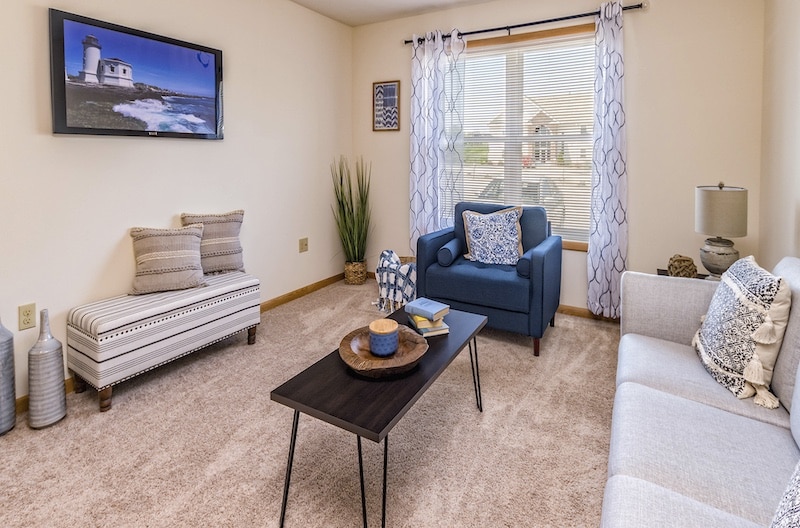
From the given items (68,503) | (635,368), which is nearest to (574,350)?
(635,368)

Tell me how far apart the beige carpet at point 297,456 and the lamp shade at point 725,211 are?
3.20 feet

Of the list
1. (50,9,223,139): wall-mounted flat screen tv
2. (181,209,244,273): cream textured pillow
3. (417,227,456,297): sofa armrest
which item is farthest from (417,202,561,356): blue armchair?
(50,9,223,139): wall-mounted flat screen tv

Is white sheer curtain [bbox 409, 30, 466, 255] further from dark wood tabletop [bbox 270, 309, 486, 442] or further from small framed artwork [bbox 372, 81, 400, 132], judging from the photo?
dark wood tabletop [bbox 270, 309, 486, 442]

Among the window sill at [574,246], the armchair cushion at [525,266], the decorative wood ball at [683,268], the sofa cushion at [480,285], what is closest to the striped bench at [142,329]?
the sofa cushion at [480,285]

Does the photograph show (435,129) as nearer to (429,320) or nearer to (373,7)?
(373,7)

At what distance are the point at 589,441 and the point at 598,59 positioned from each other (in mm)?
2718

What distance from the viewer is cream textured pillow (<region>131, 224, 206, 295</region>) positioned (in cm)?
271

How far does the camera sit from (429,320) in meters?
2.12

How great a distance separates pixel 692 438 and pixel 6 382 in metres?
2.69

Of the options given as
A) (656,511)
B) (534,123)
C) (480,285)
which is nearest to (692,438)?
(656,511)

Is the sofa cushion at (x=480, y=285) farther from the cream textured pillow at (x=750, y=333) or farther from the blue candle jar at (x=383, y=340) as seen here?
the blue candle jar at (x=383, y=340)

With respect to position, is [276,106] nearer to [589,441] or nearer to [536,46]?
[536,46]

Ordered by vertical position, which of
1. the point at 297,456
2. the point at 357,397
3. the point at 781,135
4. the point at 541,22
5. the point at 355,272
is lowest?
the point at 297,456

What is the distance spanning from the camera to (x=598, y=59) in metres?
3.41
